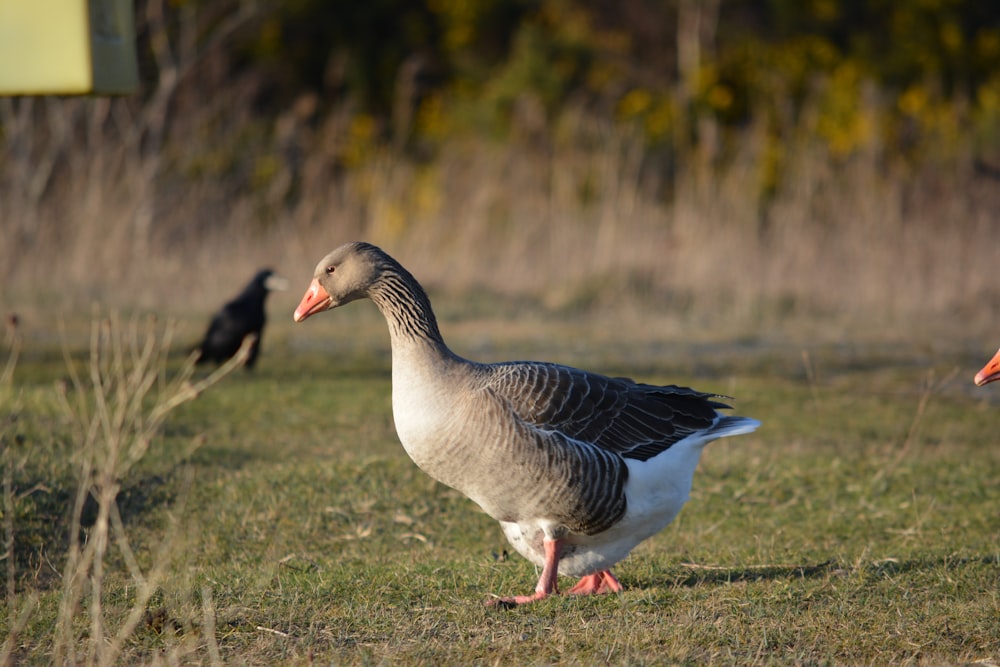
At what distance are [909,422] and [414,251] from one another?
741 cm

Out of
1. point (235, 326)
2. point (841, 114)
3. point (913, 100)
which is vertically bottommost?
point (235, 326)

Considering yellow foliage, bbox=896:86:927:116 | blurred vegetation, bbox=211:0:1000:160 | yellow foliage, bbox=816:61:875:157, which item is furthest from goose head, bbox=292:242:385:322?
yellow foliage, bbox=896:86:927:116

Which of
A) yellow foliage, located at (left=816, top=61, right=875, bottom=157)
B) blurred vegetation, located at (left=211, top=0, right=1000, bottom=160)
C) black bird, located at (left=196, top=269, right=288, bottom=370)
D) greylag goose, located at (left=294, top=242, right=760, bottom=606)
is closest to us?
greylag goose, located at (left=294, top=242, right=760, bottom=606)

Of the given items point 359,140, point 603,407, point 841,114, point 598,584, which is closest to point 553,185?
point 841,114

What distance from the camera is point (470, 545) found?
586 cm

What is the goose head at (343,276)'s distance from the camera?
496 cm

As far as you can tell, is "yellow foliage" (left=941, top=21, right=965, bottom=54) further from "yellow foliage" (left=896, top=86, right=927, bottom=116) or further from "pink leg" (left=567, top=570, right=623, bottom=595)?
"pink leg" (left=567, top=570, right=623, bottom=595)

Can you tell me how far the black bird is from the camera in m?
9.48

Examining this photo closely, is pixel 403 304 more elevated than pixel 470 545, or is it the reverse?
pixel 403 304

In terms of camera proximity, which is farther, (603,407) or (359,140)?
(359,140)

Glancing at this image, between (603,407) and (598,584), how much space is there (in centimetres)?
75

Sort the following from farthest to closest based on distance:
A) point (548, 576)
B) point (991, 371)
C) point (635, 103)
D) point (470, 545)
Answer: point (635, 103) < point (470, 545) < point (991, 371) < point (548, 576)

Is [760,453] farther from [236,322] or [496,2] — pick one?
[496,2]

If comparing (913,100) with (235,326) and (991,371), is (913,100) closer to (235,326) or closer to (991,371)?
(235,326)
